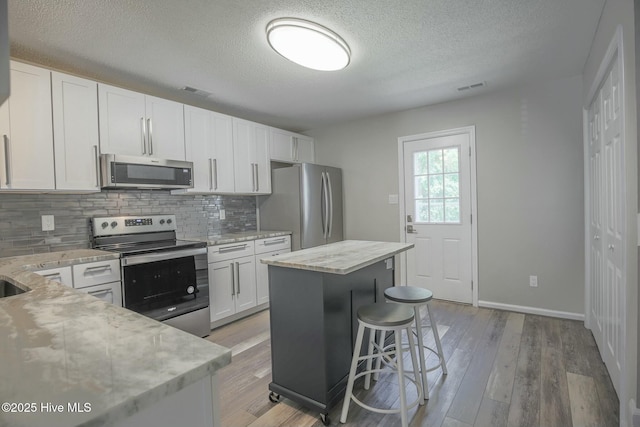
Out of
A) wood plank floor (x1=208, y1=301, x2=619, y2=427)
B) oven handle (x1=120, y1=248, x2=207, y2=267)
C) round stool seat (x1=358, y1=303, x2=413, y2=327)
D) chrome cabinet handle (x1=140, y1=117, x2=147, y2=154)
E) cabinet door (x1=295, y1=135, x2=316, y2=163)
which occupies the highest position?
cabinet door (x1=295, y1=135, x2=316, y2=163)

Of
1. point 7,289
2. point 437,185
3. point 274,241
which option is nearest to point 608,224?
point 437,185

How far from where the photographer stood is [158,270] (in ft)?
8.64

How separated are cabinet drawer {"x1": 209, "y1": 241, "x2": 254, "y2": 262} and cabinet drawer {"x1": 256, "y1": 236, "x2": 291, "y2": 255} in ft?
0.35

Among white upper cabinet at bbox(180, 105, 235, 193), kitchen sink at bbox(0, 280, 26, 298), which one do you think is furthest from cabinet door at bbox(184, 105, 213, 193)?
kitchen sink at bbox(0, 280, 26, 298)

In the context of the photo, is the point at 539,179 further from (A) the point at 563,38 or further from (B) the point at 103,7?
(B) the point at 103,7

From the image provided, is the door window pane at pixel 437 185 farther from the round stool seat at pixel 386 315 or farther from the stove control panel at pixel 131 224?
the stove control panel at pixel 131 224

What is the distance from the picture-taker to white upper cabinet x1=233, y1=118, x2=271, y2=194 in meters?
3.63

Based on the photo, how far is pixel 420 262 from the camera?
156 inches

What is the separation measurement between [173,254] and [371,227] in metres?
2.55

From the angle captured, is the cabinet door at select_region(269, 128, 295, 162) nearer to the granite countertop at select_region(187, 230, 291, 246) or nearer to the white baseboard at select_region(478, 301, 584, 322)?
the granite countertop at select_region(187, 230, 291, 246)

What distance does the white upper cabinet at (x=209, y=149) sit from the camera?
10.4 feet

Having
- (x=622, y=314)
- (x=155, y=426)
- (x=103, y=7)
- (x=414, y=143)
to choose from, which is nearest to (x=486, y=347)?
(x=622, y=314)

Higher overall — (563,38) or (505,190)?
(563,38)

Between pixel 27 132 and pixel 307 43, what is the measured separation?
2.04 metres
